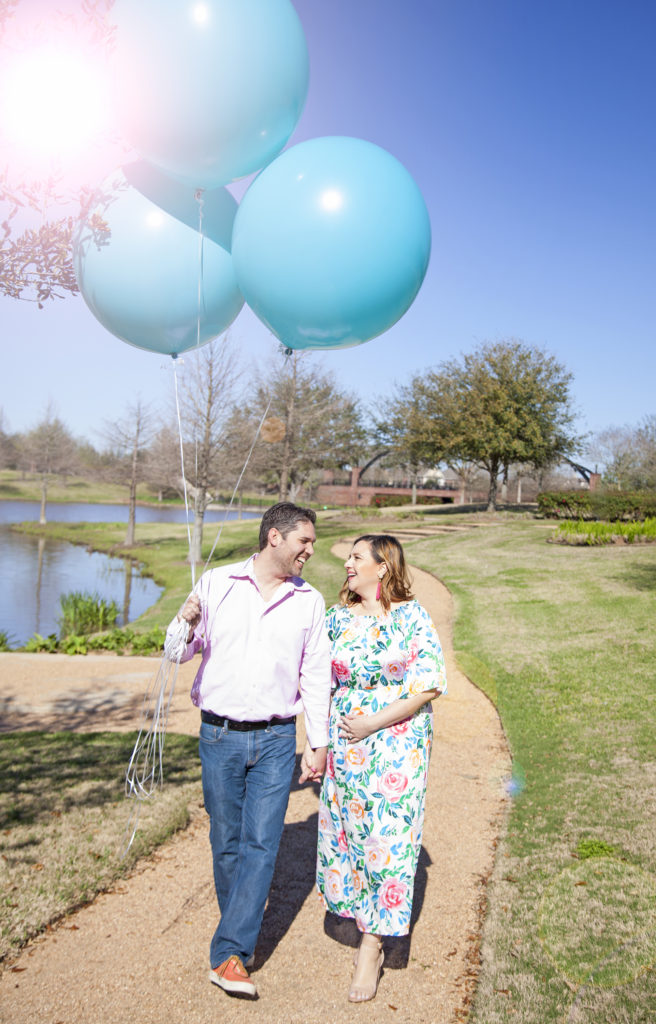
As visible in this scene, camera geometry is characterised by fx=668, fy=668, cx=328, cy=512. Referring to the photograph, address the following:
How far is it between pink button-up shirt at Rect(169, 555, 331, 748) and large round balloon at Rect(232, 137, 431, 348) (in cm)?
150

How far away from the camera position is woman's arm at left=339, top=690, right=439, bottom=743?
2.84 metres

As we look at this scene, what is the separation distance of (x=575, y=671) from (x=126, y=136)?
22.7 ft

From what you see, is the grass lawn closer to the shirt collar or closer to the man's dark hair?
the shirt collar

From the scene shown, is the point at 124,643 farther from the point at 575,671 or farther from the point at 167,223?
the point at 167,223

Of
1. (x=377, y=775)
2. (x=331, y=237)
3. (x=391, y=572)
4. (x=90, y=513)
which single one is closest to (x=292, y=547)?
(x=391, y=572)

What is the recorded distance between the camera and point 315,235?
332 cm

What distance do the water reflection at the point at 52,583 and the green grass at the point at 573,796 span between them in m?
9.37

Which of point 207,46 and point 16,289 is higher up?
point 207,46

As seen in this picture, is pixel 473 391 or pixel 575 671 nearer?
pixel 575 671

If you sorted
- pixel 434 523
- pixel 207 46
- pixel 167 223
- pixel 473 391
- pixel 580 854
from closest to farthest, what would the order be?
pixel 207 46 < pixel 167 223 < pixel 580 854 < pixel 434 523 < pixel 473 391

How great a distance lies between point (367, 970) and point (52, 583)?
19786 millimetres

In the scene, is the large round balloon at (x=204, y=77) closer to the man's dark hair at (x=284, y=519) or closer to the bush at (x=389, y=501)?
the man's dark hair at (x=284, y=519)

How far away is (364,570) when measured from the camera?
3.06 meters

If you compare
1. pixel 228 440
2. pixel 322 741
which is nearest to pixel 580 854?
pixel 322 741
